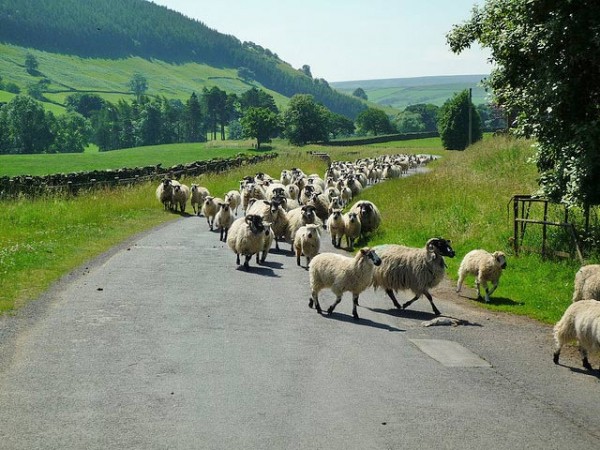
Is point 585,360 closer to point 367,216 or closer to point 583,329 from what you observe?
point 583,329

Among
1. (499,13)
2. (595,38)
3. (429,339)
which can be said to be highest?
(499,13)

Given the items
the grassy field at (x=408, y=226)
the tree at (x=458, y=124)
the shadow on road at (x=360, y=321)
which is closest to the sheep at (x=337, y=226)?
the grassy field at (x=408, y=226)

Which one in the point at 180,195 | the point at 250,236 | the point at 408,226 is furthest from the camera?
the point at 180,195

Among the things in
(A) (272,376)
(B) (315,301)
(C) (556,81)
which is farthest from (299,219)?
(A) (272,376)

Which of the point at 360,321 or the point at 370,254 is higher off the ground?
the point at 370,254

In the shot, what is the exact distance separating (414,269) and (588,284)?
3807mm

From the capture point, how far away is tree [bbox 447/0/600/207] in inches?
621

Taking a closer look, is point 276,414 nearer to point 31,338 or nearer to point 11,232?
point 31,338

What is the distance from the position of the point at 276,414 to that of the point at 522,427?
3.18 metres

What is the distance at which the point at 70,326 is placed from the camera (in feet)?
44.0

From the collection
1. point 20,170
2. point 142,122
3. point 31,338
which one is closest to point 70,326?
point 31,338

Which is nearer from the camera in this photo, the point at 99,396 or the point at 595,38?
the point at 99,396

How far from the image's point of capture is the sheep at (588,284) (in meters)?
14.1

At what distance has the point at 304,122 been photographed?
512 ft
